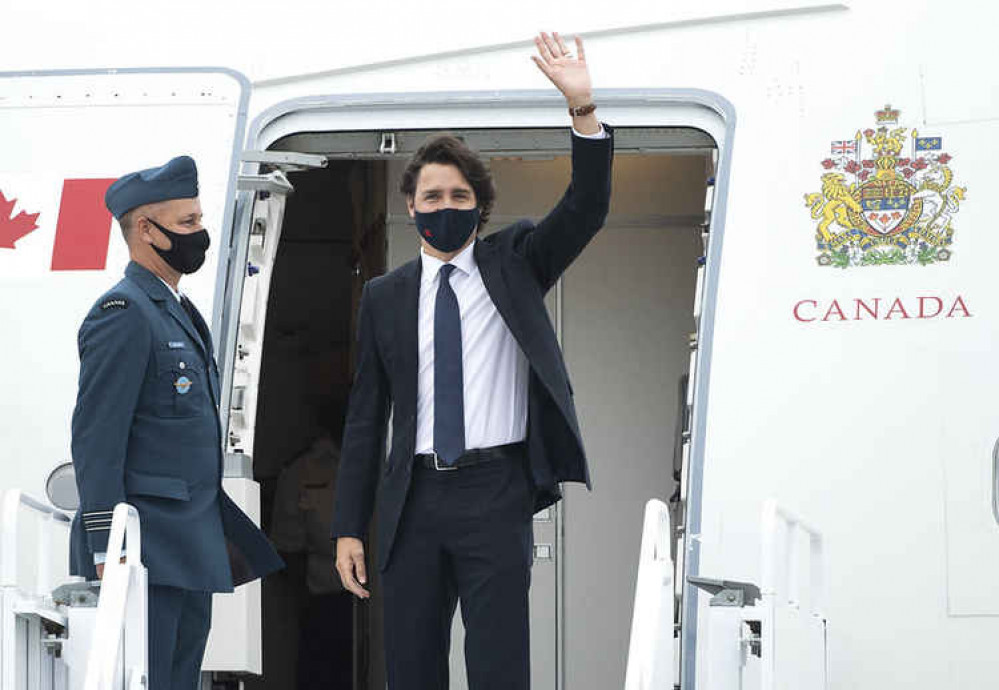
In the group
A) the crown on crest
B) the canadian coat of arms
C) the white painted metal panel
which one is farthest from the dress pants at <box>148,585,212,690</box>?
the crown on crest

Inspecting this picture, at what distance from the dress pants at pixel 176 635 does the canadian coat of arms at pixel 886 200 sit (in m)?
2.12

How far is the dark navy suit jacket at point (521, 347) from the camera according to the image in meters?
3.81

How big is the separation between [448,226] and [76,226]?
164cm

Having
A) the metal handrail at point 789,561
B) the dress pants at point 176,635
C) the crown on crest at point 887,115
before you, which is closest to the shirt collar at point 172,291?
the dress pants at point 176,635

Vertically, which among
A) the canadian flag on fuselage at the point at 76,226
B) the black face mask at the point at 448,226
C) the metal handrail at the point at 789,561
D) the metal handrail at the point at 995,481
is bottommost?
the metal handrail at the point at 789,561

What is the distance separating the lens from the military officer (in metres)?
3.62

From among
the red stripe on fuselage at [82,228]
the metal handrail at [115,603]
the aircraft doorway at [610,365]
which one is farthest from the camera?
the aircraft doorway at [610,365]

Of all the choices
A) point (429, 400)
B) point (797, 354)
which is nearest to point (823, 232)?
point (797, 354)

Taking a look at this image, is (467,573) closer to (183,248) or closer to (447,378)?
(447,378)

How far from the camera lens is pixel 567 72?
12.3 ft

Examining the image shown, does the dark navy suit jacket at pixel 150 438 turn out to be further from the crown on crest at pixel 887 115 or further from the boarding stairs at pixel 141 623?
the crown on crest at pixel 887 115

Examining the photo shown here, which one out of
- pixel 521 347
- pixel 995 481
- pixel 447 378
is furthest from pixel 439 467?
pixel 995 481

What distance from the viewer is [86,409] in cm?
364

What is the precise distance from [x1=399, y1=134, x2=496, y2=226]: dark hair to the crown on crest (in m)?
1.50
